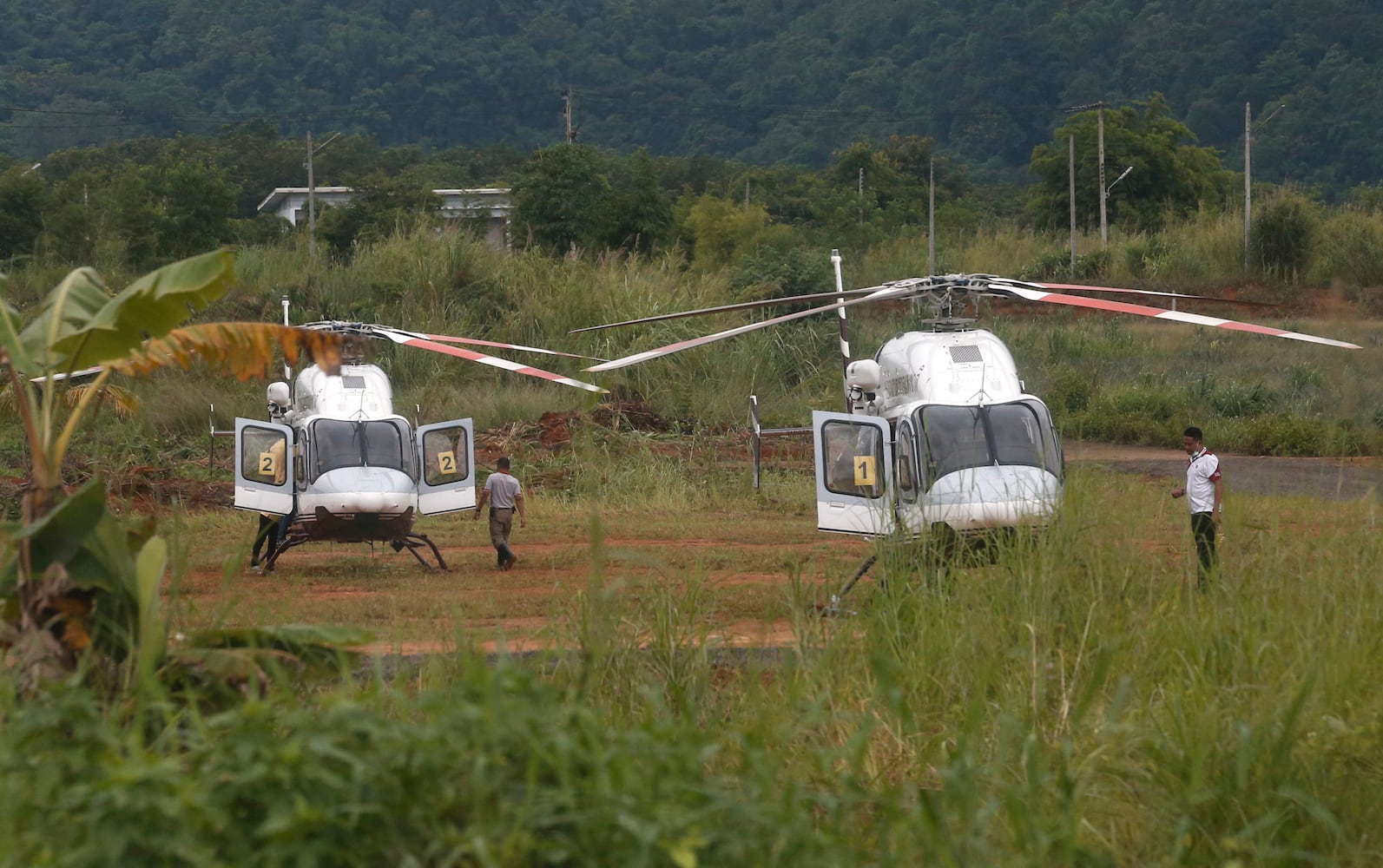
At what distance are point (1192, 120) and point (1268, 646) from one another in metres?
61.1

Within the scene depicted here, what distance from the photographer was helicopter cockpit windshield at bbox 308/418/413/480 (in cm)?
1276

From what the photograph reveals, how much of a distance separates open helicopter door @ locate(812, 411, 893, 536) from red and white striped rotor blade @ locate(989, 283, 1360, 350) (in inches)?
51.2

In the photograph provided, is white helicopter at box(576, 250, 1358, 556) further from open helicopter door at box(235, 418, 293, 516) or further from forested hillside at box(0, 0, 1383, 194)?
forested hillside at box(0, 0, 1383, 194)

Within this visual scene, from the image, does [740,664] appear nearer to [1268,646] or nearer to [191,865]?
[1268,646]

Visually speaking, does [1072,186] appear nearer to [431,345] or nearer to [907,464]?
[907,464]

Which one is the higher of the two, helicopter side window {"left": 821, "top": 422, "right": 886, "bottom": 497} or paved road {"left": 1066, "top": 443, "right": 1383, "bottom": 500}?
helicopter side window {"left": 821, "top": 422, "right": 886, "bottom": 497}

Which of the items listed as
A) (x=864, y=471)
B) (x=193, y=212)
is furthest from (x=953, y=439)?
(x=193, y=212)

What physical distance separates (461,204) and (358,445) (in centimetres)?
3536

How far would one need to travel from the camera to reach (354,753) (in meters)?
3.60

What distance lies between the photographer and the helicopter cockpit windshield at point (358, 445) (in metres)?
12.8

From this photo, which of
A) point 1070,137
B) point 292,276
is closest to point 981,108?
point 1070,137

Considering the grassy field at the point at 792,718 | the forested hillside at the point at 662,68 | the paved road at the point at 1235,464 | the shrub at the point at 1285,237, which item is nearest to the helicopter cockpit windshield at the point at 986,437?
the grassy field at the point at 792,718

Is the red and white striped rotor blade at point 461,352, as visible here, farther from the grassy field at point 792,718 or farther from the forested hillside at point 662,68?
the forested hillside at point 662,68

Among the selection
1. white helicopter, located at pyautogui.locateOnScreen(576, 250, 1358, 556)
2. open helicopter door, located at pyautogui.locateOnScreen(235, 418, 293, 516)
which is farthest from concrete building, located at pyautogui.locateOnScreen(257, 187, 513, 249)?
white helicopter, located at pyautogui.locateOnScreen(576, 250, 1358, 556)
